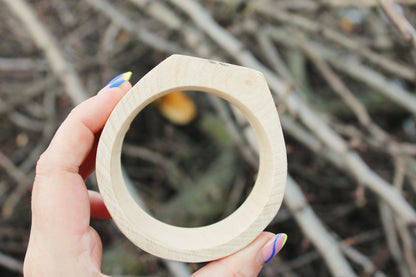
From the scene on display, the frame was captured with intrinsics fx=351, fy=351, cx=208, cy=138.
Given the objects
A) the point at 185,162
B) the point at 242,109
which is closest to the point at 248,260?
the point at 242,109

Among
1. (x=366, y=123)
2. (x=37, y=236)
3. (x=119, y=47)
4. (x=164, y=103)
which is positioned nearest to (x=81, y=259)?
(x=37, y=236)

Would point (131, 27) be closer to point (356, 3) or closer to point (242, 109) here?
point (356, 3)

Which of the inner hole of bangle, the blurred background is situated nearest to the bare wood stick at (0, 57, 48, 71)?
the blurred background

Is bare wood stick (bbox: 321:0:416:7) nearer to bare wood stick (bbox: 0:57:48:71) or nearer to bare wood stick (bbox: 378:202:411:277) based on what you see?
bare wood stick (bbox: 378:202:411:277)

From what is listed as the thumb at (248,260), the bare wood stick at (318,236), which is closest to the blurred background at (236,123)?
the bare wood stick at (318,236)

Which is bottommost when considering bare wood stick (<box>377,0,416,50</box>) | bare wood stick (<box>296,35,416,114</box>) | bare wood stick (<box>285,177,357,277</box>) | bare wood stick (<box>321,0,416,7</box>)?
bare wood stick (<box>285,177,357,277</box>)

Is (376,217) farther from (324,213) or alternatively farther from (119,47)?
(119,47)

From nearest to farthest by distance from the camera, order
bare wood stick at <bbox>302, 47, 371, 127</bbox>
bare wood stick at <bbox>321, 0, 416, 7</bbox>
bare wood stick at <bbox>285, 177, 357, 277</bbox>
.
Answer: bare wood stick at <bbox>285, 177, 357, 277</bbox>
bare wood stick at <bbox>321, 0, 416, 7</bbox>
bare wood stick at <bbox>302, 47, 371, 127</bbox>

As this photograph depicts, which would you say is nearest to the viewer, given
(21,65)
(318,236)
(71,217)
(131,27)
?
(71,217)
